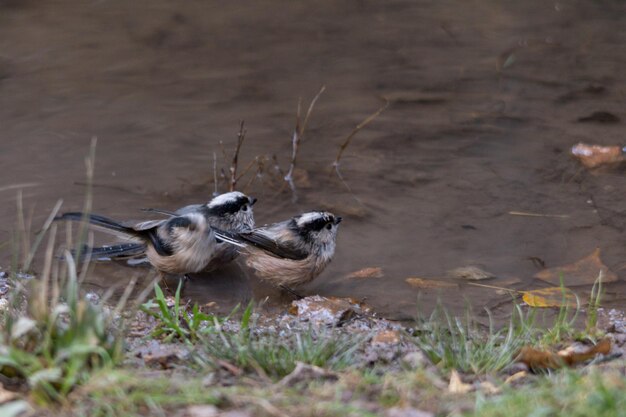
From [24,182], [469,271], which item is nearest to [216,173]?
[24,182]

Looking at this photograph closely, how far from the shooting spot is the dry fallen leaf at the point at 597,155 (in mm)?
8234

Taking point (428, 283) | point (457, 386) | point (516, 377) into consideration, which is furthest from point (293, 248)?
point (457, 386)

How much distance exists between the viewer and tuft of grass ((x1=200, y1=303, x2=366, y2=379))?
413 centimetres

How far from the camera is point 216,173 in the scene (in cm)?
816

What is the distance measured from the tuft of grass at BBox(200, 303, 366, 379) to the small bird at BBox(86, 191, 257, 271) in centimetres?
233

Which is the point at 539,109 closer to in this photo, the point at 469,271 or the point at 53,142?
the point at 469,271

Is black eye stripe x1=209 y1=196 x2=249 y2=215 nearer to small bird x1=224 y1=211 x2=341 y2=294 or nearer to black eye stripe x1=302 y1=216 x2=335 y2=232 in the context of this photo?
small bird x1=224 y1=211 x2=341 y2=294

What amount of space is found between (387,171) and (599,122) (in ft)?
8.14

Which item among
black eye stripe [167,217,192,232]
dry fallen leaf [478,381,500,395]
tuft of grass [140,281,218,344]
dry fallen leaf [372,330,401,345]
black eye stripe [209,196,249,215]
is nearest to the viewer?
dry fallen leaf [478,381,500,395]

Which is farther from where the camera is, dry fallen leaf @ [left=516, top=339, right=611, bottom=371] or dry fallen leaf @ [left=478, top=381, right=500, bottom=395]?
dry fallen leaf @ [left=516, top=339, right=611, bottom=371]

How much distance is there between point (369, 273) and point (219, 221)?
127 cm

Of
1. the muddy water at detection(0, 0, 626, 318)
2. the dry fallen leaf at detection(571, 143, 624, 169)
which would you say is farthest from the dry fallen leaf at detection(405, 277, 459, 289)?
the dry fallen leaf at detection(571, 143, 624, 169)

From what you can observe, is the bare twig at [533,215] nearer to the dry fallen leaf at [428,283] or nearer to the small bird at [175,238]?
the dry fallen leaf at [428,283]

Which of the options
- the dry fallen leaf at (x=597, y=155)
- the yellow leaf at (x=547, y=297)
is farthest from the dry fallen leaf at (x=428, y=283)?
the dry fallen leaf at (x=597, y=155)
